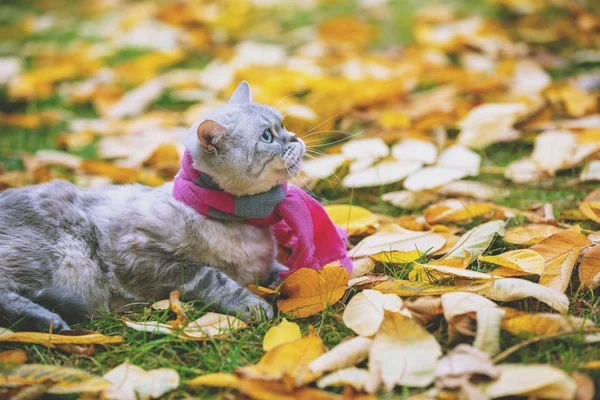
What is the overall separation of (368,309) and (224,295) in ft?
1.42

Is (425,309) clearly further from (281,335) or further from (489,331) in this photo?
(281,335)

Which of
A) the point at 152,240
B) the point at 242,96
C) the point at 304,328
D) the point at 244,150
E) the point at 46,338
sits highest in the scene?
the point at 242,96

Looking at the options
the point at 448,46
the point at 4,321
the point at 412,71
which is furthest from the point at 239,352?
the point at 448,46

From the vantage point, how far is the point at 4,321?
158 cm

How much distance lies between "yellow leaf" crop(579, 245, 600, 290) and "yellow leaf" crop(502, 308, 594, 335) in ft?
0.70

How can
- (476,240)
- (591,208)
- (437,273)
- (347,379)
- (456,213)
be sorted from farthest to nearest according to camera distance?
(456,213) < (591,208) < (476,240) < (437,273) < (347,379)

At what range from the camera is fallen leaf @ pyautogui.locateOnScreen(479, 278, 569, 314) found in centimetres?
146

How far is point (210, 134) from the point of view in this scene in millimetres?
1670

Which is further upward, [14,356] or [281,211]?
[281,211]

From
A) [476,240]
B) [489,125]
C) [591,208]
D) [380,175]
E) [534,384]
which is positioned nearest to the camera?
[534,384]

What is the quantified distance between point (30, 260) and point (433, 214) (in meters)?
1.37

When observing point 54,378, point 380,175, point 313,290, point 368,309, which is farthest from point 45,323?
point 380,175

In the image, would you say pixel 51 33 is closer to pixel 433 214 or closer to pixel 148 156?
pixel 148 156

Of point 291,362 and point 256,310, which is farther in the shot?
point 256,310
